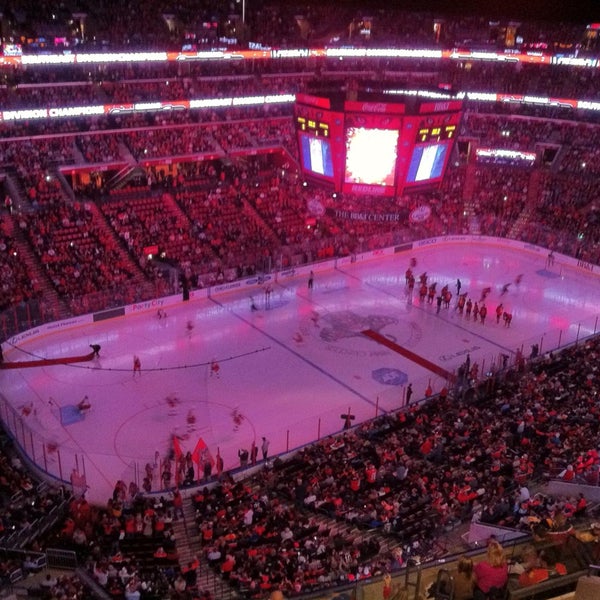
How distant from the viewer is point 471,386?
75.1 feet

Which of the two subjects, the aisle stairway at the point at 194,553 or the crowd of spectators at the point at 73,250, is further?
the crowd of spectators at the point at 73,250

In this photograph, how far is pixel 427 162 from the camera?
96.3ft

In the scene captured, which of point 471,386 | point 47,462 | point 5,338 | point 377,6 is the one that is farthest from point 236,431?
point 377,6

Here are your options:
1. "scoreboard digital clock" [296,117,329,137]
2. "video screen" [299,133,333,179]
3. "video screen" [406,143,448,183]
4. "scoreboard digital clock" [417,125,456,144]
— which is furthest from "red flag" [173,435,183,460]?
"scoreboard digital clock" [417,125,456,144]

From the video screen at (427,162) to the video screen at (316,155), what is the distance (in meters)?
3.20

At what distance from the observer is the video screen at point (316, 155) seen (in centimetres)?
2906

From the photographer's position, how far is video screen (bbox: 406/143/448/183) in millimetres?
28609

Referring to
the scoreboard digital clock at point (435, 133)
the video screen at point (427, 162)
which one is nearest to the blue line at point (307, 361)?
the video screen at point (427, 162)

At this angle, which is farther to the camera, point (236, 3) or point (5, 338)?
point (236, 3)

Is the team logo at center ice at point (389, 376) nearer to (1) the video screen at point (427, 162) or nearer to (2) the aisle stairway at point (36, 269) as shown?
(1) the video screen at point (427, 162)

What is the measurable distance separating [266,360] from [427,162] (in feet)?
34.7

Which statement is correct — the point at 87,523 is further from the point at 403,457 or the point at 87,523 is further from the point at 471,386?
the point at 471,386

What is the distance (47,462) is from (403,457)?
889 cm

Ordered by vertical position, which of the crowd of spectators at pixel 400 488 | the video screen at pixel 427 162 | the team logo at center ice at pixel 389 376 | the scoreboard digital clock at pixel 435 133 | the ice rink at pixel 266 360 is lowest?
the team logo at center ice at pixel 389 376
